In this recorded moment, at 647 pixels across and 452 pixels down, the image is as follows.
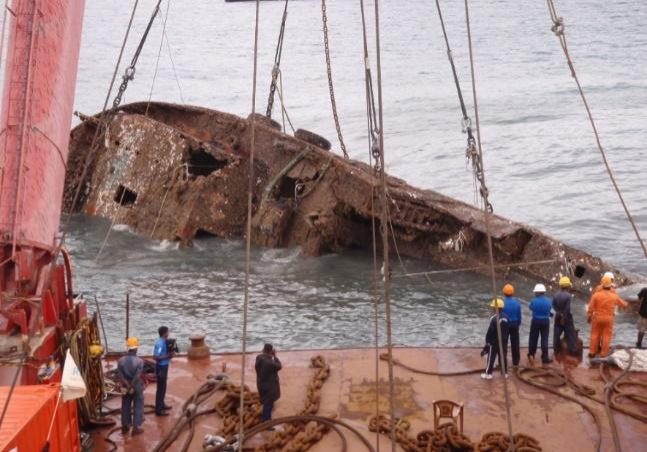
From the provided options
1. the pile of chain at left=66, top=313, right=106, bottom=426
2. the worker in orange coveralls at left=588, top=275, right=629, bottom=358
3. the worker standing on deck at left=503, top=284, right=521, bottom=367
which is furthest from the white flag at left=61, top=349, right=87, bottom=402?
the worker in orange coveralls at left=588, top=275, right=629, bottom=358

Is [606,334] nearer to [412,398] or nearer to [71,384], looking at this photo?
[412,398]

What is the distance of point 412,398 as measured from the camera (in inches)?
403

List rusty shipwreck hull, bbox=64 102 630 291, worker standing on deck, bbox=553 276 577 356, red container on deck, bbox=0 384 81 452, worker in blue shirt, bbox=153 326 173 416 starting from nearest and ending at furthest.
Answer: red container on deck, bbox=0 384 81 452 → worker in blue shirt, bbox=153 326 173 416 → worker standing on deck, bbox=553 276 577 356 → rusty shipwreck hull, bbox=64 102 630 291

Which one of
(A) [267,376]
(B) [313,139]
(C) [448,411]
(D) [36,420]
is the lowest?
(C) [448,411]

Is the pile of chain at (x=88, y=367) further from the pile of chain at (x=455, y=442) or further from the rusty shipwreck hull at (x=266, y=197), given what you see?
the rusty shipwreck hull at (x=266, y=197)

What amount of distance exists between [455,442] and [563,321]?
3.31 meters

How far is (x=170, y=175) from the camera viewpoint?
782 inches

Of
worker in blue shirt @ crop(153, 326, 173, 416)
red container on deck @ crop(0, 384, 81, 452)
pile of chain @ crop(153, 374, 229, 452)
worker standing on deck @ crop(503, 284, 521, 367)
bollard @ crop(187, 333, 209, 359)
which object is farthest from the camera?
bollard @ crop(187, 333, 209, 359)

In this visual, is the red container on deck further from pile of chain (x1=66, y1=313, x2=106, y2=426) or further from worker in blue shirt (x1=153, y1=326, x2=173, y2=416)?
worker in blue shirt (x1=153, y1=326, x2=173, y2=416)

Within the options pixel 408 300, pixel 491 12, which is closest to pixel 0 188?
pixel 408 300

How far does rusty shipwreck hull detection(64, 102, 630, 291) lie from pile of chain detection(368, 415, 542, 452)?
7.83 metres

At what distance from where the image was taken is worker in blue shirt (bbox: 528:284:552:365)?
36.8ft

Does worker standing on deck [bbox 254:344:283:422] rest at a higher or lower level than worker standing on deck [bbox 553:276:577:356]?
lower

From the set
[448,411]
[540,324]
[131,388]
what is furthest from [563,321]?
[131,388]
